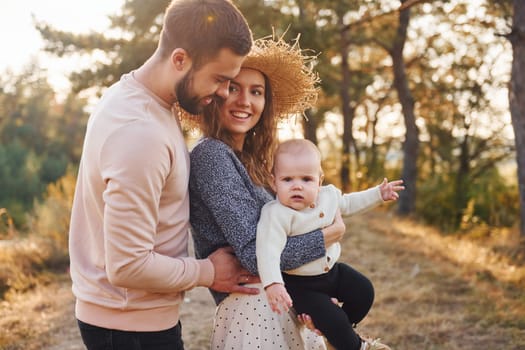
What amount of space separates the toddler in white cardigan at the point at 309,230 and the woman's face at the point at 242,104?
262 millimetres

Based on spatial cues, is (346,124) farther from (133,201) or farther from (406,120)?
(133,201)

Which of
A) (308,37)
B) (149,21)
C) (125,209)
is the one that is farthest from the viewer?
(149,21)

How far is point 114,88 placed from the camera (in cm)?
196

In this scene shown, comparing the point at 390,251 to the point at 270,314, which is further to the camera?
→ the point at 390,251

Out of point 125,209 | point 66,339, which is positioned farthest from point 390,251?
point 125,209

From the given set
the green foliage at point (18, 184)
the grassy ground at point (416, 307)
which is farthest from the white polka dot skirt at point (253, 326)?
the green foliage at point (18, 184)

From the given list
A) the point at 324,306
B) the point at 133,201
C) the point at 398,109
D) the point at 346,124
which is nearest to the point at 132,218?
the point at 133,201

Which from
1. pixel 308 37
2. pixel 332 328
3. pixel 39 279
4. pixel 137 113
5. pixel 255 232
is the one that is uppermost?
pixel 308 37

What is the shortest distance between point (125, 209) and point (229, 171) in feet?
1.71

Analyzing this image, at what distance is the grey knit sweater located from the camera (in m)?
2.07

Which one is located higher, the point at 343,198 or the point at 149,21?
the point at 149,21

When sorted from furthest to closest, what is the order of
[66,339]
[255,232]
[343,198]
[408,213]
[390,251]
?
[408,213]
[390,251]
[66,339]
[343,198]
[255,232]

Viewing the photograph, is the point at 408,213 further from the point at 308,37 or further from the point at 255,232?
the point at 255,232

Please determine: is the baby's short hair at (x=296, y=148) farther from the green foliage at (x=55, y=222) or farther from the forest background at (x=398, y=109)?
the green foliage at (x=55, y=222)
